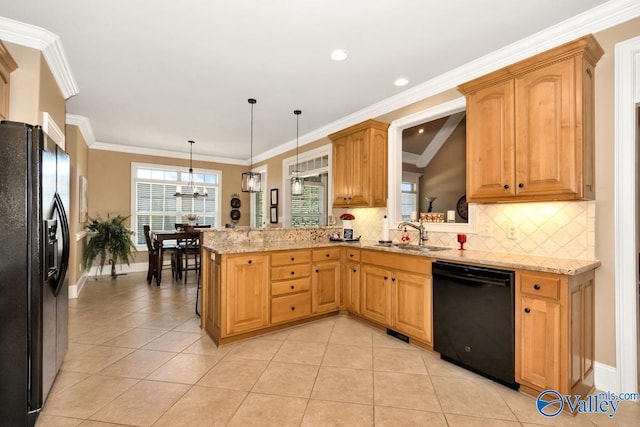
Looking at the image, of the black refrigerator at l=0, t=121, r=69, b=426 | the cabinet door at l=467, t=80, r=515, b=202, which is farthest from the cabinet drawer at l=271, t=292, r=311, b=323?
the cabinet door at l=467, t=80, r=515, b=202

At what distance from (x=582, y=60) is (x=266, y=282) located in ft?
10.2

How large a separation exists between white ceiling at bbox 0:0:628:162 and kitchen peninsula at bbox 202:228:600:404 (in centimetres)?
176

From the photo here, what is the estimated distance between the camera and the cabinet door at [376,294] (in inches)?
122

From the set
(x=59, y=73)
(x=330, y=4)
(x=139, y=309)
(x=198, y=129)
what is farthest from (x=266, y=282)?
(x=198, y=129)

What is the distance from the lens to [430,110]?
133 inches

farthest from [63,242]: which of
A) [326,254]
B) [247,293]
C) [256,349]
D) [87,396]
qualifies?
[326,254]

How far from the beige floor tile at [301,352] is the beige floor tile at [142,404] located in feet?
2.68

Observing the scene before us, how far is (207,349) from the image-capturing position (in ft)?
9.12

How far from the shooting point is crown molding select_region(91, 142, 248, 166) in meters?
6.26

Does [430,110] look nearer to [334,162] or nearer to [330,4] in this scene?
[334,162]

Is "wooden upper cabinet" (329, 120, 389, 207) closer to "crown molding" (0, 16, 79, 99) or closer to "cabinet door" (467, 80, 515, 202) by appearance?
"cabinet door" (467, 80, 515, 202)

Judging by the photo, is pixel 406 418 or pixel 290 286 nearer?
pixel 406 418

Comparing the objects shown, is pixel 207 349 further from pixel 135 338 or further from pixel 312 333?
pixel 312 333

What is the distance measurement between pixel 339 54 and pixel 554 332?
108 inches
